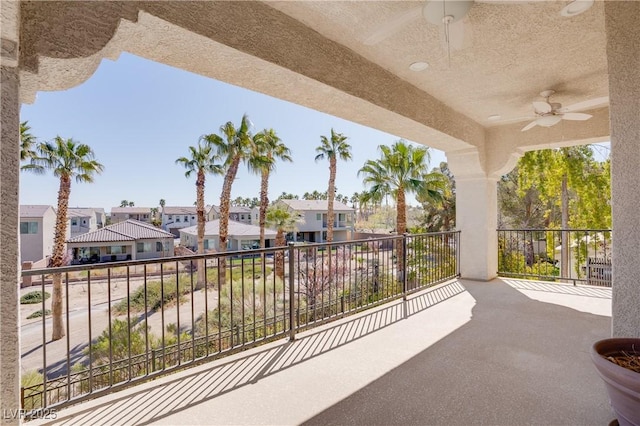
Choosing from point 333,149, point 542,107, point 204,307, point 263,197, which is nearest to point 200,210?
point 263,197

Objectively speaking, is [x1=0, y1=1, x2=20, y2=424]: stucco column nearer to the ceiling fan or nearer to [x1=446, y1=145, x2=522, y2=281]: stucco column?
the ceiling fan

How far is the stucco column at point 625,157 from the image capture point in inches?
59.6

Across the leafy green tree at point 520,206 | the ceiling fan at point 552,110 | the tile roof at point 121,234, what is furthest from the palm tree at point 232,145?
the leafy green tree at point 520,206

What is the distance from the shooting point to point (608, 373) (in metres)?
1.32

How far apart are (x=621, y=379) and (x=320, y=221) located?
25483 millimetres

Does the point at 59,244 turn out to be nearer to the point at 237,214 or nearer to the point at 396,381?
the point at 396,381

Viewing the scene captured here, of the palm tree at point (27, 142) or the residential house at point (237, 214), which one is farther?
the residential house at point (237, 214)

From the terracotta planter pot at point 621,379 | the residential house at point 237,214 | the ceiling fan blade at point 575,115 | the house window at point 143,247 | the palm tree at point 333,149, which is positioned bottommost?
the house window at point 143,247

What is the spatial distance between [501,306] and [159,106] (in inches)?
1113

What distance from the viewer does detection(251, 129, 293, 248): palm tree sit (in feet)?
42.3

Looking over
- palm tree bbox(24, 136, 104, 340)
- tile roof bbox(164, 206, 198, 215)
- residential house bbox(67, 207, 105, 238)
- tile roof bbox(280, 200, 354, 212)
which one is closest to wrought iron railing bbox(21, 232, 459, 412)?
palm tree bbox(24, 136, 104, 340)

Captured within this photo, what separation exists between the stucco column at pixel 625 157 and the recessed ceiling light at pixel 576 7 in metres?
0.51

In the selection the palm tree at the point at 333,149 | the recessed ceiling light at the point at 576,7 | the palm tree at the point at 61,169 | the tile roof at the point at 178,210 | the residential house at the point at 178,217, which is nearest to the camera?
the recessed ceiling light at the point at 576,7

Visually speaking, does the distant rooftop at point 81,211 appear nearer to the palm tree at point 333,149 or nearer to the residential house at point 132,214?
the residential house at point 132,214
